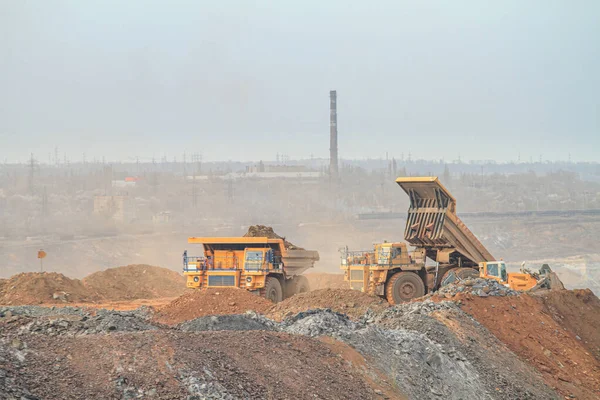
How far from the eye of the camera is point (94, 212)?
94312 millimetres

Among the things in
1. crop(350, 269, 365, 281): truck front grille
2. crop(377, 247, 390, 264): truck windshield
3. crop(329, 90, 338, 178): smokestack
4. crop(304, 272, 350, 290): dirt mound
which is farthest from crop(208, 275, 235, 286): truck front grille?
crop(329, 90, 338, 178): smokestack

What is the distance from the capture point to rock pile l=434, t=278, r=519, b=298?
22828 millimetres

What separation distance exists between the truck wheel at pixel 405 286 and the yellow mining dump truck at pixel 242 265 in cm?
349

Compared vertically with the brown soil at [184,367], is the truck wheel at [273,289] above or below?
below

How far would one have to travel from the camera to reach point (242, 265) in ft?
90.4

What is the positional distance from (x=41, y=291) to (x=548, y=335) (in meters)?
16.7

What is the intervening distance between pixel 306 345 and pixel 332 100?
91.7 m

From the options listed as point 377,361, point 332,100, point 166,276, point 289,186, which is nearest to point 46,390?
point 377,361

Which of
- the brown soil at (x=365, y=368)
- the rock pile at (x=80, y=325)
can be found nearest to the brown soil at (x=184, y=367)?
the brown soil at (x=365, y=368)

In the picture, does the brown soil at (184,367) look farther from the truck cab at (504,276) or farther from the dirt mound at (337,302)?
the truck cab at (504,276)

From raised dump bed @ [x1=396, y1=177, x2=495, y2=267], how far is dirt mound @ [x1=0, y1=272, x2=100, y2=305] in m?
11.8

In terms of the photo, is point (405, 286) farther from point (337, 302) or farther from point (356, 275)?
point (337, 302)

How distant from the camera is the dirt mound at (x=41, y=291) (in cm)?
2808

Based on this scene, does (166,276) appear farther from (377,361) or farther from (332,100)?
(332,100)
